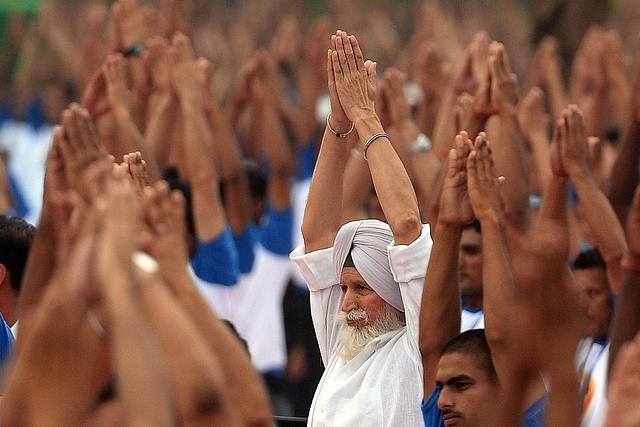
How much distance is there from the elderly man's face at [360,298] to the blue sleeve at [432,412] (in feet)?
1.23

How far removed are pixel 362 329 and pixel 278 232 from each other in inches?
122

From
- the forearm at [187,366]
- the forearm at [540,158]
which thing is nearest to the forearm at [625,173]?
the forearm at [540,158]

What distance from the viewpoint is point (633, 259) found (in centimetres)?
316

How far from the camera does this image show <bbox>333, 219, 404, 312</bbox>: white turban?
3672 millimetres

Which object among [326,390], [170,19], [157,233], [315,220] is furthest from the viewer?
[170,19]

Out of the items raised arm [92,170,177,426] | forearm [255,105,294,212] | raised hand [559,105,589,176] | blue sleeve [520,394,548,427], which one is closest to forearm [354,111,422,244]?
blue sleeve [520,394,548,427]

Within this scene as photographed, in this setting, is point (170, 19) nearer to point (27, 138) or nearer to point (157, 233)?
point (27, 138)

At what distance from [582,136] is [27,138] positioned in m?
6.04

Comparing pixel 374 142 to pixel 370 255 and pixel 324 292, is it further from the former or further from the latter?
pixel 324 292

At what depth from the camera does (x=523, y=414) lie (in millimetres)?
3168

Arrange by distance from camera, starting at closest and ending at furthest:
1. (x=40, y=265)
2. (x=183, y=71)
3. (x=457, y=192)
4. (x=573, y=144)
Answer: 1. (x=40, y=265)
2. (x=457, y=192)
3. (x=573, y=144)
4. (x=183, y=71)

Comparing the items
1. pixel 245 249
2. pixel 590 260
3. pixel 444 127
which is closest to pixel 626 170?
pixel 590 260

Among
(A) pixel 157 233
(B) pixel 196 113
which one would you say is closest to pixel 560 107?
(B) pixel 196 113

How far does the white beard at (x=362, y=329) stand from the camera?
3639 millimetres
